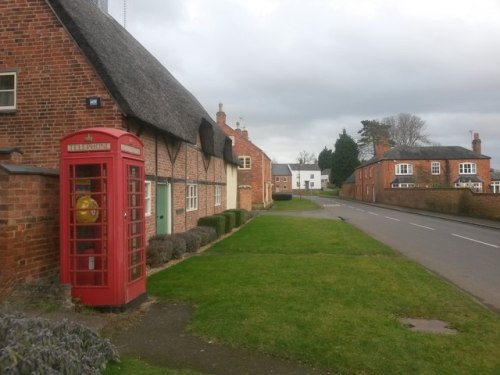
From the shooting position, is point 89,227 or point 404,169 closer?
point 89,227

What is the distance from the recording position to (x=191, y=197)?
706 inches

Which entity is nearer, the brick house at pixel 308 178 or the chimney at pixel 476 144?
the chimney at pixel 476 144

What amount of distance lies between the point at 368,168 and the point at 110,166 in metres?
63.5

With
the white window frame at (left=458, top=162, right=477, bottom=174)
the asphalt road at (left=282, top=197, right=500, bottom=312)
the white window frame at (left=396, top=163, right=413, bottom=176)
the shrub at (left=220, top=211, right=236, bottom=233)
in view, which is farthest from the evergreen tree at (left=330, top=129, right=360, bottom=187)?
the shrub at (left=220, top=211, right=236, bottom=233)

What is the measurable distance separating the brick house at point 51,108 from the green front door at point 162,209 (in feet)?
0.19

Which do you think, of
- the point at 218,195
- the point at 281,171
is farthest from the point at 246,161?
the point at 281,171

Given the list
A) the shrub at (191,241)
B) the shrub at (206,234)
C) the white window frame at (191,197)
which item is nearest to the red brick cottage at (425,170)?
the white window frame at (191,197)

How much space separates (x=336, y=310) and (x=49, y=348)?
14.6 ft

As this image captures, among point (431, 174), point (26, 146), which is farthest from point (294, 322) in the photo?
point (431, 174)

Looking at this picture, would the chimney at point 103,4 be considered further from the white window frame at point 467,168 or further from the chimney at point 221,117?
the white window frame at point 467,168

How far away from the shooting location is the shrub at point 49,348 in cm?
397

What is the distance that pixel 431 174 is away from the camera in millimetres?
56688

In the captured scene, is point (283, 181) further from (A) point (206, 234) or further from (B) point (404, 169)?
(A) point (206, 234)

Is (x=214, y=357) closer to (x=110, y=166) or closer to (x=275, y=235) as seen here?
(x=110, y=166)
